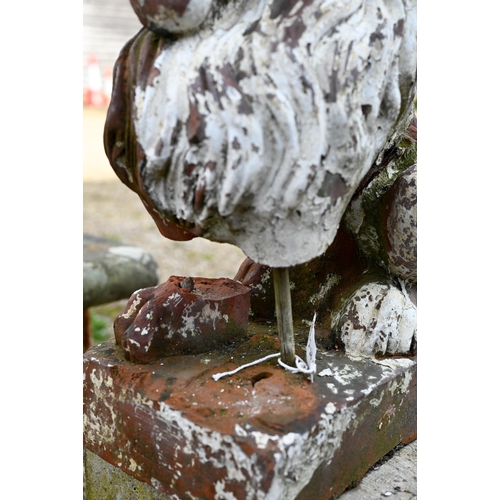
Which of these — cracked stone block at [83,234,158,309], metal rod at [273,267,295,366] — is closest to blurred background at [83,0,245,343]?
cracked stone block at [83,234,158,309]

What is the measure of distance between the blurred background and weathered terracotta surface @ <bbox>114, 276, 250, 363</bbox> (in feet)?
5.85

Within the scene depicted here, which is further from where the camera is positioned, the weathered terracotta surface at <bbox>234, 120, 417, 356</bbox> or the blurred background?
the blurred background

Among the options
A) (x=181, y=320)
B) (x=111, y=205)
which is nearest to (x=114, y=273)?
(x=181, y=320)

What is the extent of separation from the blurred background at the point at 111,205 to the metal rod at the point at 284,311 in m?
1.90

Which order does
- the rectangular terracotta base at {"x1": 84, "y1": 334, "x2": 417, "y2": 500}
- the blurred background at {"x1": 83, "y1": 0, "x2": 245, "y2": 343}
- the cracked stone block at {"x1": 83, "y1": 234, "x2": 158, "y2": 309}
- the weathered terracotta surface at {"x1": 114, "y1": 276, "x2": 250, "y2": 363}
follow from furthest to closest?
the blurred background at {"x1": 83, "y1": 0, "x2": 245, "y2": 343}
the cracked stone block at {"x1": 83, "y1": 234, "x2": 158, "y2": 309}
the weathered terracotta surface at {"x1": 114, "y1": 276, "x2": 250, "y2": 363}
the rectangular terracotta base at {"x1": 84, "y1": 334, "x2": 417, "y2": 500}

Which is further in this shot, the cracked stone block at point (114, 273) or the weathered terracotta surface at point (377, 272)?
the cracked stone block at point (114, 273)

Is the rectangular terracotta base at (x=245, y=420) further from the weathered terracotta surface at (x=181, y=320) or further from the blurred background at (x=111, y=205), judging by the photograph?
the blurred background at (x=111, y=205)

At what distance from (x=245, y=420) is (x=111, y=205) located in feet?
12.8

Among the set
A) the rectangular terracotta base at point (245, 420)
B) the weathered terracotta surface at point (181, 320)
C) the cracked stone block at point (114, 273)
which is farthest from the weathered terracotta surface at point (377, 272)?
the cracked stone block at point (114, 273)

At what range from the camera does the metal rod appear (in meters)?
0.82

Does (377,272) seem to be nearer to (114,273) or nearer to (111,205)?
(114,273)

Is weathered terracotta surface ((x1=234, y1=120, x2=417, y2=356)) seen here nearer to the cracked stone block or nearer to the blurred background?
the cracked stone block

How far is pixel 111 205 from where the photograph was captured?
449cm

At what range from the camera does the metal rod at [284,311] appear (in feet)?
2.70
